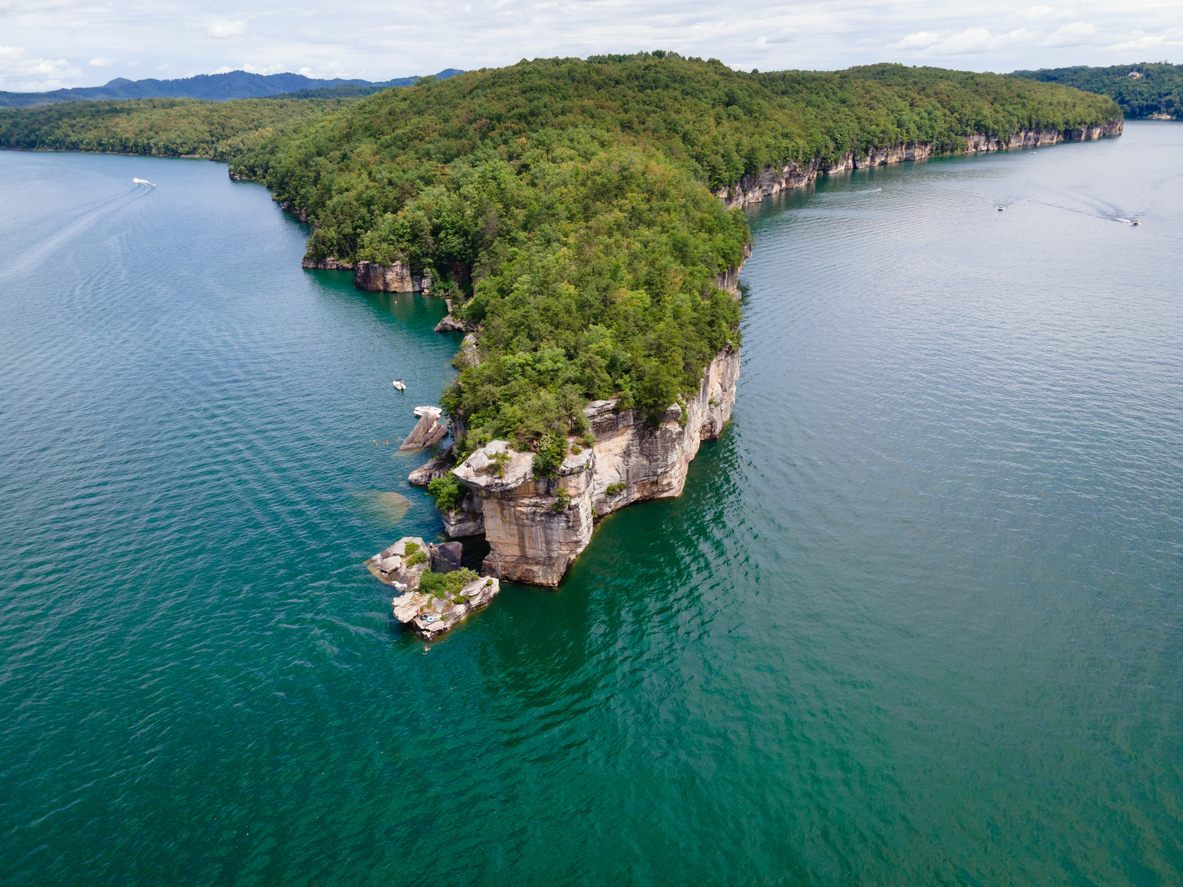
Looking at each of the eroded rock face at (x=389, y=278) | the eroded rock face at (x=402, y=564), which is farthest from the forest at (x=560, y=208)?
the eroded rock face at (x=402, y=564)

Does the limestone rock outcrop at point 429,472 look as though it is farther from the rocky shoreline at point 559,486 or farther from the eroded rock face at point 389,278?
the eroded rock face at point 389,278

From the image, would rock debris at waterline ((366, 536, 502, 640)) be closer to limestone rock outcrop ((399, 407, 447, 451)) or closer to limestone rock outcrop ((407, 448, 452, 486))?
limestone rock outcrop ((407, 448, 452, 486))

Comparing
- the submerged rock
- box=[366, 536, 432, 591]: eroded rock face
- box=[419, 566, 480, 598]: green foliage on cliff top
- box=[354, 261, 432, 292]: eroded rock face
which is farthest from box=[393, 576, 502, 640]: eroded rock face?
box=[354, 261, 432, 292]: eroded rock face

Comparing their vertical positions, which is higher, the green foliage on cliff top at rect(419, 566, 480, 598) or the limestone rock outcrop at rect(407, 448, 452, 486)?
the limestone rock outcrop at rect(407, 448, 452, 486)

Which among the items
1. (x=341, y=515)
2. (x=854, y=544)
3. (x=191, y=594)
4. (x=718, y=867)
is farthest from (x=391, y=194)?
(x=718, y=867)

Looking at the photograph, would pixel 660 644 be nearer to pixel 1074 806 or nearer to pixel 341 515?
pixel 1074 806

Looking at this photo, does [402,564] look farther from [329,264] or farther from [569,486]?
[329,264]
